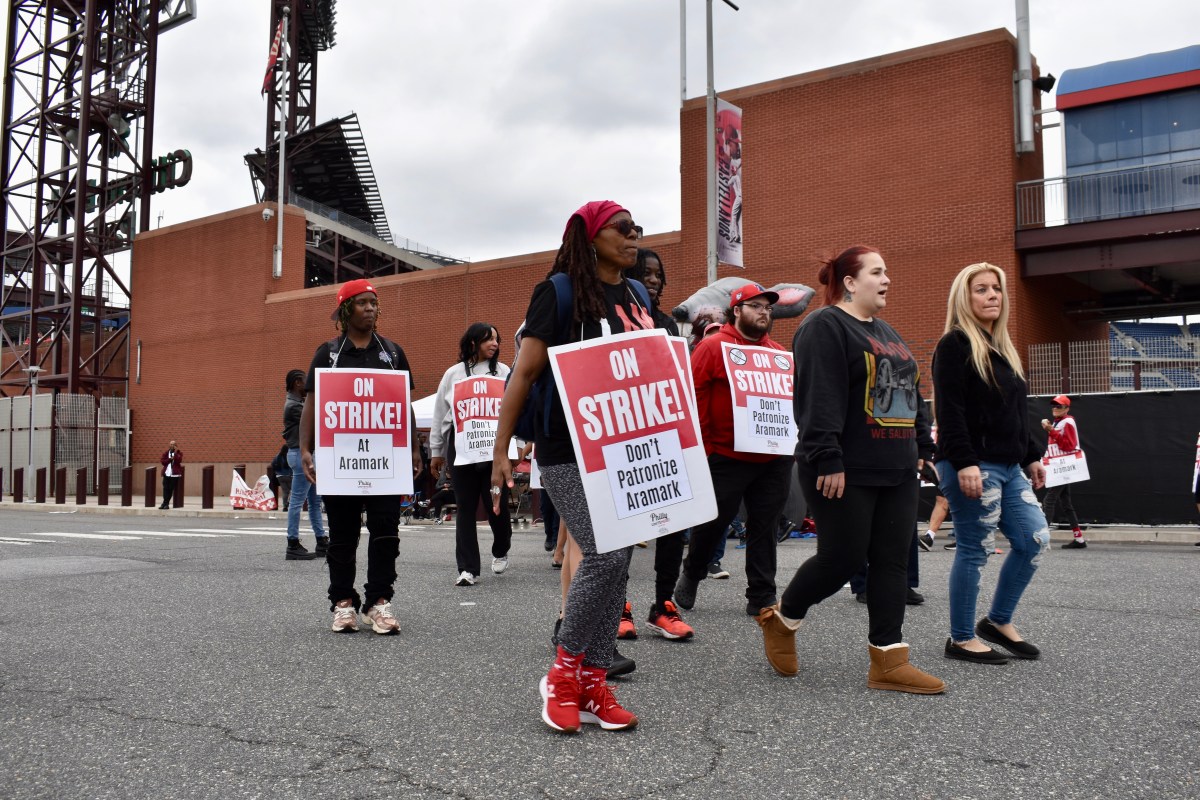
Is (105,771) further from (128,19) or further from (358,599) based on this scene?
(128,19)

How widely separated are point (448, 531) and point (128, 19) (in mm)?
32823

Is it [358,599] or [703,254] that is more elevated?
[703,254]

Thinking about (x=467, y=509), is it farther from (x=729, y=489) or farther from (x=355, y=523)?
(x=729, y=489)

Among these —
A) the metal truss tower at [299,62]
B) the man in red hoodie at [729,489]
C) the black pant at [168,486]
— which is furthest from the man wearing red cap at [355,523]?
the metal truss tower at [299,62]

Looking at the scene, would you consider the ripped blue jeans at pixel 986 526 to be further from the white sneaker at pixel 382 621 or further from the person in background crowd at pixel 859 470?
the white sneaker at pixel 382 621

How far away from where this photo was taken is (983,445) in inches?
175

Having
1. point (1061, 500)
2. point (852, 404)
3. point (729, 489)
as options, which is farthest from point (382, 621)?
point (1061, 500)

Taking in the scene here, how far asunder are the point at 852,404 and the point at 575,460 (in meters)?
1.23

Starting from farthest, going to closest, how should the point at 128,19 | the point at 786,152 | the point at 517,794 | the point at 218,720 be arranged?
the point at 128,19
the point at 786,152
the point at 218,720
the point at 517,794

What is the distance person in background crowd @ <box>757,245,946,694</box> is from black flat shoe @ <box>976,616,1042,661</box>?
890mm

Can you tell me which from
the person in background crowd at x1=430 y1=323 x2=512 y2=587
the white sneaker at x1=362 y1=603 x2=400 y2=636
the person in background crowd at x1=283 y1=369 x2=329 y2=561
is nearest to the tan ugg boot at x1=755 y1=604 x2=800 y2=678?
the white sneaker at x1=362 y1=603 x2=400 y2=636

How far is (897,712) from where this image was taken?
359cm

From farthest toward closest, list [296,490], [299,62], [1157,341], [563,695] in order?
[299,62] < [1157,341] < [296,490] < [563,695]

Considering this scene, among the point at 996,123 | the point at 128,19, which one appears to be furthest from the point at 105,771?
the point at 128,19
